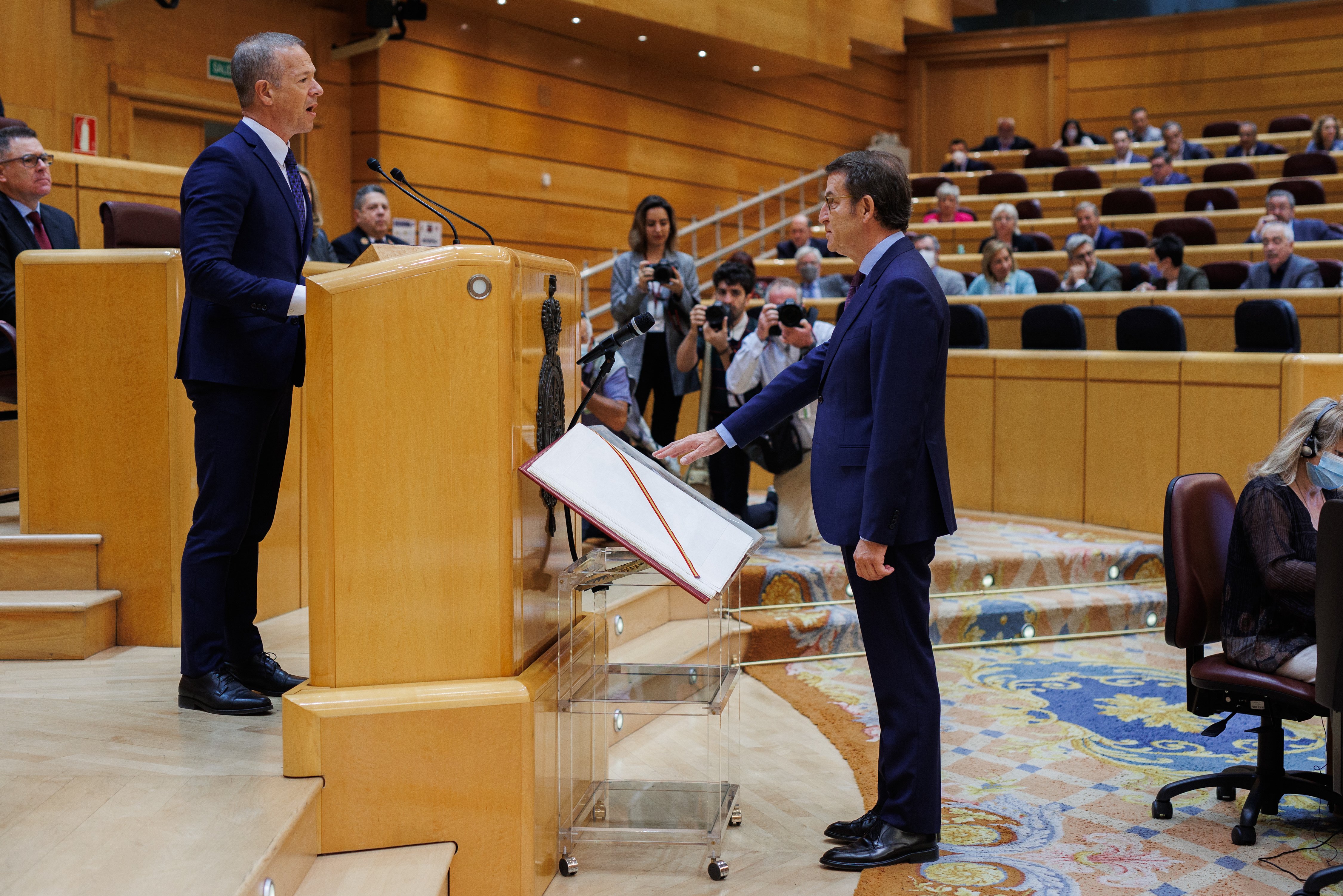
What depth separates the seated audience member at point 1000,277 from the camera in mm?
5910

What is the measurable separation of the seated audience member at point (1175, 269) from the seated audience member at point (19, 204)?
493 centimetres

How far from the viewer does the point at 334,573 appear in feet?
5.98

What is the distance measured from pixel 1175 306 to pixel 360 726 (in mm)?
4338

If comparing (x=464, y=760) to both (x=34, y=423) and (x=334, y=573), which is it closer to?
(x=334, y=573)

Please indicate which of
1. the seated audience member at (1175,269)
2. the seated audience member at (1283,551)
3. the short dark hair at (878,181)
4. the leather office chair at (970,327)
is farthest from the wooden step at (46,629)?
the seated audience member at (1175,269)

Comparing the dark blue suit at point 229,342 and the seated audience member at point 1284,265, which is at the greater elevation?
the seated audience member at point 1284,265

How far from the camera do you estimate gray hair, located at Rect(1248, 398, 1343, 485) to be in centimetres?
244

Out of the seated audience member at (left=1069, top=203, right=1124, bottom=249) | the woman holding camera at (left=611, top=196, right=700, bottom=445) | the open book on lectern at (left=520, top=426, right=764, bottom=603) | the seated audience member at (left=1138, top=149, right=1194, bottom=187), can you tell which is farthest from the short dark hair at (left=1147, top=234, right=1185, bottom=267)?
the open book on lectern at (left=520, top=426, right=764, bottom=603)

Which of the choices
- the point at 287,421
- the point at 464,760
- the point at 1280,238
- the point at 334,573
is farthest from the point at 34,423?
the point at 1280,238

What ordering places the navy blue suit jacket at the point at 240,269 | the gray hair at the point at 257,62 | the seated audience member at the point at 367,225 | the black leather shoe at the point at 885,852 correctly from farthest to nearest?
the seated audience member at the point at 367,225 < the black leather shoe at the point at 885,852 < the gray hair at the point at 257,62 < the navy blue suit jacket at the point at 240,269

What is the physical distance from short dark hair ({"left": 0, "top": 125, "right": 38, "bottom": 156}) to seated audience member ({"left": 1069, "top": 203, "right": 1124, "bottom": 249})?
6.03 metres

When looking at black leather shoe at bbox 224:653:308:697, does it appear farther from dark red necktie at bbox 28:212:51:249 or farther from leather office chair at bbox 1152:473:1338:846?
leather office chair at bbox 1152:473:1338:846

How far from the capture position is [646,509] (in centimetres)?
191

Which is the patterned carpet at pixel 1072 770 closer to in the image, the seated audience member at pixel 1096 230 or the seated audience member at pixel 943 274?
the seated audience member at pixel 943 274
